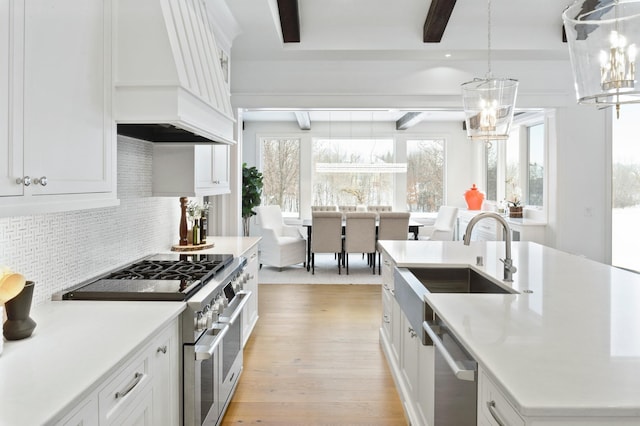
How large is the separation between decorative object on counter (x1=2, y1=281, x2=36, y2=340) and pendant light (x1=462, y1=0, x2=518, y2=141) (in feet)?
8.80

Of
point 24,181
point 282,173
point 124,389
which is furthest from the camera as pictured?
point 282,173

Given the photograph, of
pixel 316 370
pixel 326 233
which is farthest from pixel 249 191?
pixel 316 370

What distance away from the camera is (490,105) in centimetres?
293

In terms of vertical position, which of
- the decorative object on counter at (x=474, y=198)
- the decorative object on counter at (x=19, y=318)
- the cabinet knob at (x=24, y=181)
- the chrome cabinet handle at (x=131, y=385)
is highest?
the decorative object on counter at (x=474, y=198)

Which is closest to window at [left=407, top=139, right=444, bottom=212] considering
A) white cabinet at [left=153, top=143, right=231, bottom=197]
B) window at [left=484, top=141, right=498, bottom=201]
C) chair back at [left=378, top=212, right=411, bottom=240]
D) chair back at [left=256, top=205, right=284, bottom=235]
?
window at [left=484, top=141, right=498, bottom=201]

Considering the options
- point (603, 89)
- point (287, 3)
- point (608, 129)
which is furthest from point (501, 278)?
point (608, 129)

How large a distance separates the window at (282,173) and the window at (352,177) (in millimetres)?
408

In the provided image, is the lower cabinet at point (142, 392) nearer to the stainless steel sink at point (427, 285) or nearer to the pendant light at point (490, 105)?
the stainless steel sink at point (427, 285)

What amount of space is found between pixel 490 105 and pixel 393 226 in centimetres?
408

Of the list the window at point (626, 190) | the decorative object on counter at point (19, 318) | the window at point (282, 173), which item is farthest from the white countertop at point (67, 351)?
the window at point (282, 173)

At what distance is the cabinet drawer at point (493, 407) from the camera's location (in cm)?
107

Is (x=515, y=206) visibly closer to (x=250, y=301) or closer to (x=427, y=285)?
(x=427, y=285)

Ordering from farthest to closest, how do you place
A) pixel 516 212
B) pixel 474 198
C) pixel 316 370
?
pixel 474 198 → pixel 516 212 → pixel 316 370

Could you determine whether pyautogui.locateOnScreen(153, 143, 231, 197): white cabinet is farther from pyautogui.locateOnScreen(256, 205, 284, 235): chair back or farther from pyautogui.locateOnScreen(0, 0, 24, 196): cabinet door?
pyautogui.locateOnScreen(256, 205, 284, 235): chair back
